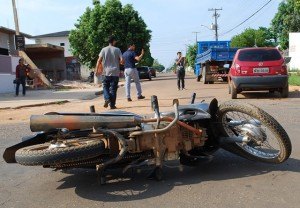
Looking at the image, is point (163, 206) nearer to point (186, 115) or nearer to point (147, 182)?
point (147, 182)

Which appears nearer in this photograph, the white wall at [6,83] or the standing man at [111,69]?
the standing man at [111,69]

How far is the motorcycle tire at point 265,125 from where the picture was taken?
14.0ft

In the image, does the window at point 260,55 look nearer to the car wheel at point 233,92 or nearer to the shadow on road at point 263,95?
the car wheel at point 233,92

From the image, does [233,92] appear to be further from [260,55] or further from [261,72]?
[260,55]

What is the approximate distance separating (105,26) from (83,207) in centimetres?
3811

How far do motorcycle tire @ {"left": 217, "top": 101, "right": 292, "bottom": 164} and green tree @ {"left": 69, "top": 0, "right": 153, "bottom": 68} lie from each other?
35.7 metres

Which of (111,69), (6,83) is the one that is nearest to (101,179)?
(111,69)

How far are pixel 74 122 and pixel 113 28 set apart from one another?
3785 centimetres

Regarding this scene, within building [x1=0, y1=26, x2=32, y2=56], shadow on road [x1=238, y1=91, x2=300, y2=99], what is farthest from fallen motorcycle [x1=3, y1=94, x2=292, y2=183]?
building [x1=0, y1=26, x2=32, y2=56]

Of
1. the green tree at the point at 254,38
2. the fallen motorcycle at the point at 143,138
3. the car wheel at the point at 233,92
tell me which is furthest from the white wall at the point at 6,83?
the green tree at the point at 254,38

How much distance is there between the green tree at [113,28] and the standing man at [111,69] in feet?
96.0

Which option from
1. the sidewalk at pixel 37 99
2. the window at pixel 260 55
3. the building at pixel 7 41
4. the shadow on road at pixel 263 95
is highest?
the building at pixel 7 41

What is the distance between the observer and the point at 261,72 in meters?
12.1

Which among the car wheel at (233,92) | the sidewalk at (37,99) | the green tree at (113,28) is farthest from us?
the green tree at (113,28)
